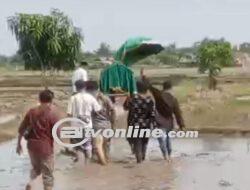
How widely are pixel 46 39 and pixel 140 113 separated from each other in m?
17.6

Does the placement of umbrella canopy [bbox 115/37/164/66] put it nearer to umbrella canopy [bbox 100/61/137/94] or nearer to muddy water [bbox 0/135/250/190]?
umbrella canopy [bbox 100/61/137/94]

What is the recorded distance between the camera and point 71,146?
44.6 ft

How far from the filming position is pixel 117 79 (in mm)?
14930

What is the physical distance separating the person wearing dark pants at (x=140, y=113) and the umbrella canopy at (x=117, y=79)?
117 cm

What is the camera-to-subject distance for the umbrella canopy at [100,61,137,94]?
48.6 feet

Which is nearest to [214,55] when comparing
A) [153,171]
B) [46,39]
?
[46,39]

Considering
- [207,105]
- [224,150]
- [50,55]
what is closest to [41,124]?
[224,150]

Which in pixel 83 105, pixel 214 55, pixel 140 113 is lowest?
pixel 214 55

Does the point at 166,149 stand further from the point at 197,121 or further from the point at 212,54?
the point at 212,54

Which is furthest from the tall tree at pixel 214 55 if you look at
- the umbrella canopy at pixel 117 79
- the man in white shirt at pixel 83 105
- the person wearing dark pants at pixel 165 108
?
the man in white shirt at pixel 83 105

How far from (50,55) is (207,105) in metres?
7.94

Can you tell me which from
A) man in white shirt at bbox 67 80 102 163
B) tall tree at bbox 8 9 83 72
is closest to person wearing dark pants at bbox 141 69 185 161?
man in white shirt at bbox 67 80 102 163

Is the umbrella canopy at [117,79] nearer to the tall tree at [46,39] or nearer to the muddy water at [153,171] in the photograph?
the muddy water at [153,171]

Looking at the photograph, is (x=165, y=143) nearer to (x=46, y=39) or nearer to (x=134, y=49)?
(x=134, y=49)
